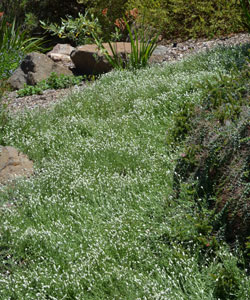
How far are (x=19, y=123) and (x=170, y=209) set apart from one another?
381cm

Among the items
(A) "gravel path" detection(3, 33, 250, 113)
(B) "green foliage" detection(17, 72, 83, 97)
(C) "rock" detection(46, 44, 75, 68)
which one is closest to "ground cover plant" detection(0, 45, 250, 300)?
(A) "gravel path" detection(3, 33, 250, 113)

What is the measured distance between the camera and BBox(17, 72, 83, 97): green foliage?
9.67 m

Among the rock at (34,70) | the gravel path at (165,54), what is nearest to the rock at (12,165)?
the gravel path at (165,54)

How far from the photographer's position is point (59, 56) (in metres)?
11.7

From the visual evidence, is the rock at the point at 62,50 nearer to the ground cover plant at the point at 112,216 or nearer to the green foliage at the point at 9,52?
the green foliage at the point at 9,52

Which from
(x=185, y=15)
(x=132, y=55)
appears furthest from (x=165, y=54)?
(x=185, y=15)

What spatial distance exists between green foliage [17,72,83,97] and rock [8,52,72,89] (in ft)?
0.99

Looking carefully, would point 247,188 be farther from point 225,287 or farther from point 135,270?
point 135,270

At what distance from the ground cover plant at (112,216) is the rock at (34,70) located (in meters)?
3.29

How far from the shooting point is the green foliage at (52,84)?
31.7ft

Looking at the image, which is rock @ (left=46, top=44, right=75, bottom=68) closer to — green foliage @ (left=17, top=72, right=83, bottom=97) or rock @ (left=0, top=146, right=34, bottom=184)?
green foliage @ (left=17, top=72, right=83, bottom=97)

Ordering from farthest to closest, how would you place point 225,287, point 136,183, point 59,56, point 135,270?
point 59,56, point 136,183, point 135,270, point 225,287

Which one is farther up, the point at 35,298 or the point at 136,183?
the point at 136,183

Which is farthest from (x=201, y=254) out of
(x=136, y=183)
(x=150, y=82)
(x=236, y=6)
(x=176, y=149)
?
(x=236, y=6)
